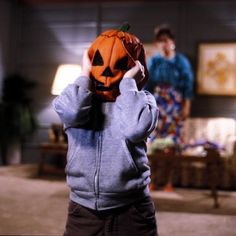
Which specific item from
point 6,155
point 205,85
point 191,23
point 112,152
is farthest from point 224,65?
point 112,152

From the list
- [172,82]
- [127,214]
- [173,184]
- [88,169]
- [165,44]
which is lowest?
[173,184]

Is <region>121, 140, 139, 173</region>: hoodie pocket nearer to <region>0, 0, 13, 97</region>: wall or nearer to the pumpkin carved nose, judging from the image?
the pumpkin carved nose

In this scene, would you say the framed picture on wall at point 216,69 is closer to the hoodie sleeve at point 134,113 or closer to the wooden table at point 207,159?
the wooden table at point 207,159

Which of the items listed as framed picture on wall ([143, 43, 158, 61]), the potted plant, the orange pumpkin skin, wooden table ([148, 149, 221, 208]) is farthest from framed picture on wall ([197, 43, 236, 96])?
the orange pumpkin skin

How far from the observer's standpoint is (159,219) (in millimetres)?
2957

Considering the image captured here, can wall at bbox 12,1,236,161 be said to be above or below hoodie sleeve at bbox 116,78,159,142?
above

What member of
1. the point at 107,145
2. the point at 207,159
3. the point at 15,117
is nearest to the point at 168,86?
the point at 207,159

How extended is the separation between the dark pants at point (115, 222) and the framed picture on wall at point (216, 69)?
4.53m

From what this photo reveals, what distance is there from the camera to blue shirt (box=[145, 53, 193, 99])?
441 cm

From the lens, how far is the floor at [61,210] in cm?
267

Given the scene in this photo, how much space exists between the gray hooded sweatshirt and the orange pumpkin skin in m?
0.05

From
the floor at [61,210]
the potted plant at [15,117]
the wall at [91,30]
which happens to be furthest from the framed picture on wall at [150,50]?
the floor at [61,210]

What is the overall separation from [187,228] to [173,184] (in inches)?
69.0

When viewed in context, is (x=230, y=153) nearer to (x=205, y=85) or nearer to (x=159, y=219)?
(x=205, y=85)
